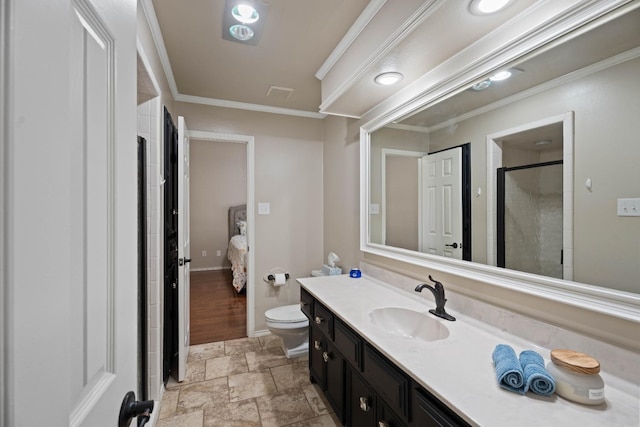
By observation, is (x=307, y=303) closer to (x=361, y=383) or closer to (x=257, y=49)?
(x=361, y=383)

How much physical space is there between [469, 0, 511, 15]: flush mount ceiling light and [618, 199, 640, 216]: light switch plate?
0.80 metres

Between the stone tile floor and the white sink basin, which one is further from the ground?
the white sink basin

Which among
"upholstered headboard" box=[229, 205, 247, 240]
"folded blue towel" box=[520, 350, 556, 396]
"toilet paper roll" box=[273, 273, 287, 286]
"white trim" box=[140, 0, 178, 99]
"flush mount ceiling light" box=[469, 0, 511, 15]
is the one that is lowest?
"toilet paper roll" box=[273, 273, 287, 286]

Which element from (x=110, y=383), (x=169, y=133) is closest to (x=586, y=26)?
(x=110, y=383)

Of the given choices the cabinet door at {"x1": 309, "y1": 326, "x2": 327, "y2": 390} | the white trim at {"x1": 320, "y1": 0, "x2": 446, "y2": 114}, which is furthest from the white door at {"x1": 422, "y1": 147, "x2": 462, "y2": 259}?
the cabinet door at {"x1": 309, "y1": 326, "x2": 327, "y2": 390}

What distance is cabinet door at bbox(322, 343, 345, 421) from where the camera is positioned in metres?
1.71

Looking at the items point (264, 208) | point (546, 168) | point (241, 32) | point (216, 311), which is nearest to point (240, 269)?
point (216, 311)

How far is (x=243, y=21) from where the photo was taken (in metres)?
1.73

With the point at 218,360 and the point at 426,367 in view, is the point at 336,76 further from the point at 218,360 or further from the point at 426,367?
the point at 218,360

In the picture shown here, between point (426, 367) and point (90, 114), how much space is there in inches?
45.7

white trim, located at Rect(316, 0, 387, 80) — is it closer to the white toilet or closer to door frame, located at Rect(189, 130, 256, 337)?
door frame, located at Rect(189, 130, 256, 337)

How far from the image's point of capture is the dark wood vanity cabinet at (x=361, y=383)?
1.00 metres

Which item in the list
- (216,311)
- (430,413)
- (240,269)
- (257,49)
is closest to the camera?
(430,413)

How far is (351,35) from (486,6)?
2.94ft
